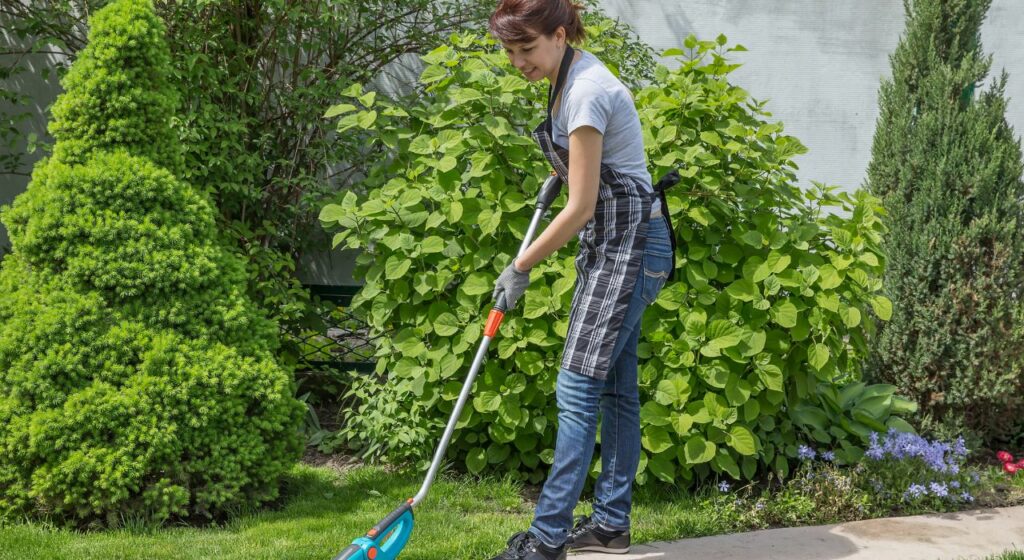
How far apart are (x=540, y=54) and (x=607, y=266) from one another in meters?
0.68

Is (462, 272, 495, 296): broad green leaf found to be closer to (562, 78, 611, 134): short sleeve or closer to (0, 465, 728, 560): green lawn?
(0, 465, 728, 560): green lawn

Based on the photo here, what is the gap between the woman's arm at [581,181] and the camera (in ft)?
9.18

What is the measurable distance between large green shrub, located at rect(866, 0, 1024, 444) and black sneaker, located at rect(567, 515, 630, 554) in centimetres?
214

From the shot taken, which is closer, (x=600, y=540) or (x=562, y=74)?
(x=562, y=74)

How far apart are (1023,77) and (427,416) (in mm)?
5216

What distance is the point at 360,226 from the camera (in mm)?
4164

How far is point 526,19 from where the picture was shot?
9.33 ft

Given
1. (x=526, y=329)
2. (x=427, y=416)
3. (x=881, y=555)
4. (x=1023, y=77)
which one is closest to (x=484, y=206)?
(x=526, y=329)

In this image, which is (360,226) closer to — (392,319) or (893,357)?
(392,319)

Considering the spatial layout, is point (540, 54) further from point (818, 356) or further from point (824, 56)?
point (824, 56)

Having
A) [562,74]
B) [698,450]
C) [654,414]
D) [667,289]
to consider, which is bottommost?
[698,450]

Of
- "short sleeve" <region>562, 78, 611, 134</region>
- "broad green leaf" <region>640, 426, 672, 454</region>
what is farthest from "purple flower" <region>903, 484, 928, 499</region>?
"short sleeve" <region>562, 78, 611, 134</region>

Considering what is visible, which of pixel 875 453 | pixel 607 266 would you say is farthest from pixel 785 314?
pixel 607 266

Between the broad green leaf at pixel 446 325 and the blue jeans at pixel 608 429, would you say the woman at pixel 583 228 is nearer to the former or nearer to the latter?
the blue jeans at pixel 608 429
